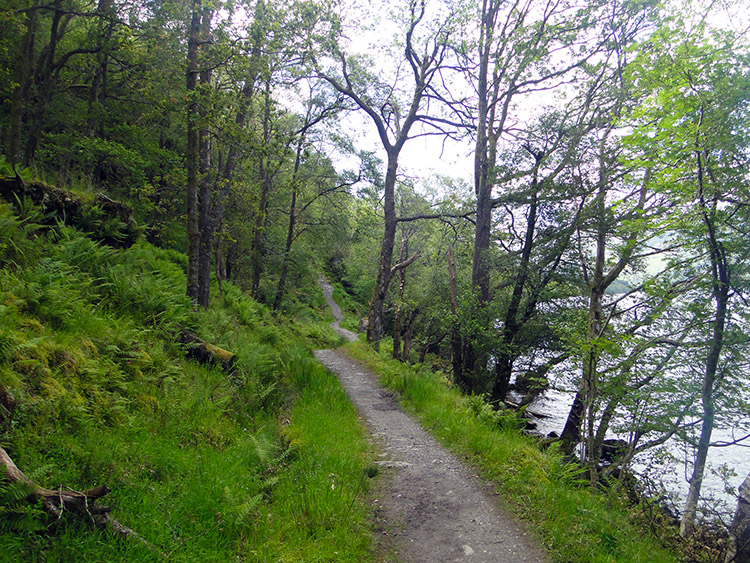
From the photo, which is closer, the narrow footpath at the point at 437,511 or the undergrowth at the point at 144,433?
the undergrowth at the point at 144,433

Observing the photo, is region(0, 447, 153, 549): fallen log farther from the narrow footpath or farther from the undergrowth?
the narrow footpath

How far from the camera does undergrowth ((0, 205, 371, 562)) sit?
292 cm

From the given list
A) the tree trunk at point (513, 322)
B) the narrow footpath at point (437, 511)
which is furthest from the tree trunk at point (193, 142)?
the tree trunk at point (513, 322)

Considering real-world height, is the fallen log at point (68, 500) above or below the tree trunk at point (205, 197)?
below

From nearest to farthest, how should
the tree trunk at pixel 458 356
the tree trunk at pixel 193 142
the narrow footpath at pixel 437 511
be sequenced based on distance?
the narrow footpath at pixel 437 511 → the tree trunk at pixel 193 142 → the tree trunk at pixel 458 356

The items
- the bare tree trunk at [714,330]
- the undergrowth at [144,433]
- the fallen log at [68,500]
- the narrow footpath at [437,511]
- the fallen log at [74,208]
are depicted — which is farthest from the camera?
the fallen log at [74,208]

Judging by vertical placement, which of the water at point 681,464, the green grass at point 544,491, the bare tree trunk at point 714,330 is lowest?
the water at point 681,464

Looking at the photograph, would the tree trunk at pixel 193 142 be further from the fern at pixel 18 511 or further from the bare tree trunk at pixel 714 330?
the bare tree trunk at pixel 714 330

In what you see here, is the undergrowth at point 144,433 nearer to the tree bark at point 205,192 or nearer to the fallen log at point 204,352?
the fallen log at point 204,352

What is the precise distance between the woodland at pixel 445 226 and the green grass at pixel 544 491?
30.3 inches

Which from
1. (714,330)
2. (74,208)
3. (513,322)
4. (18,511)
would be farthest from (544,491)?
(74,208)

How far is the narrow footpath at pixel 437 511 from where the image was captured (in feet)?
12.7

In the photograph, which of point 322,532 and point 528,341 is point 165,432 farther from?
point 528,341

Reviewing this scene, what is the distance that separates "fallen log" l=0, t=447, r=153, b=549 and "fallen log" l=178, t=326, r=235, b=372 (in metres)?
4.31
